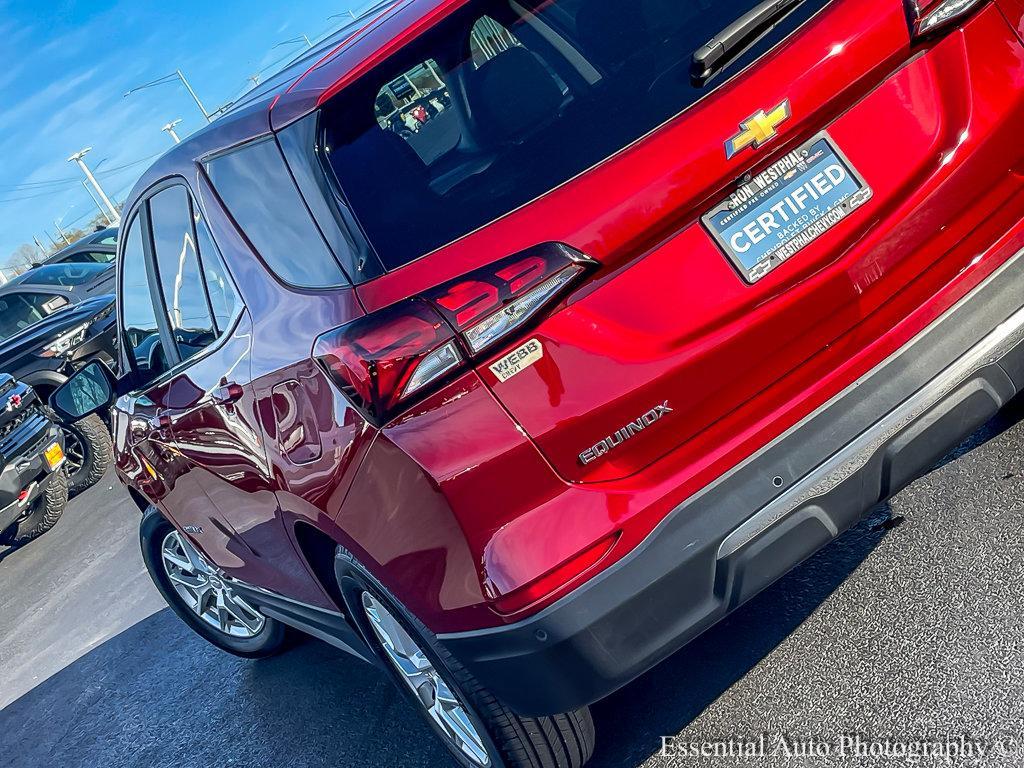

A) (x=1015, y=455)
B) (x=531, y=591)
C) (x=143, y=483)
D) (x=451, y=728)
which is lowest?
(x=1015, y=455)

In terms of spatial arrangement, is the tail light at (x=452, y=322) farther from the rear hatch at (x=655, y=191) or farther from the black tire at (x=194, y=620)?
the black tire at (x=194, y=620)

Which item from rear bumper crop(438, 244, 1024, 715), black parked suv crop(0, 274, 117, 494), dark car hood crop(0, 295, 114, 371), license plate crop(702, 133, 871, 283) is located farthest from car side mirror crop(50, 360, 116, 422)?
dark car hood crop(0, 295, 114, 371)

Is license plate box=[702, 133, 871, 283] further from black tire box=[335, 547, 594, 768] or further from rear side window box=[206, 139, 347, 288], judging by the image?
black tire box=[335, 547, 594, 768]

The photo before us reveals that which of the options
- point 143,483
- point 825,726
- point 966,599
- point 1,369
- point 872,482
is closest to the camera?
point 872,482

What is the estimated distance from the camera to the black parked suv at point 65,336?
9.91 meters

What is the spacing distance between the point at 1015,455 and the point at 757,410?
162 cm

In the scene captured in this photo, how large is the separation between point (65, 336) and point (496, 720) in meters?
9.80

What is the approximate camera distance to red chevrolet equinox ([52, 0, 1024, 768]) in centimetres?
215

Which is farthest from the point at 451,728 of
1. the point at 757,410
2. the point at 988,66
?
the point at 988,66

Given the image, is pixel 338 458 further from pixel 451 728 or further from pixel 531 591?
pixel 451 728

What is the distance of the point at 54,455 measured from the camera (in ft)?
29.2

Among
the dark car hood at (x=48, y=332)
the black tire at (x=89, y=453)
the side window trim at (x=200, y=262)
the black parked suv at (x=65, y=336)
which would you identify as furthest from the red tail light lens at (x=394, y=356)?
the dark car hood at (x=48, y=332)

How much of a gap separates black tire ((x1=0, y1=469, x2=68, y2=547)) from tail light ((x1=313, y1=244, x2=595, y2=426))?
770cm

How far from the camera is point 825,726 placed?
8.84 ft
